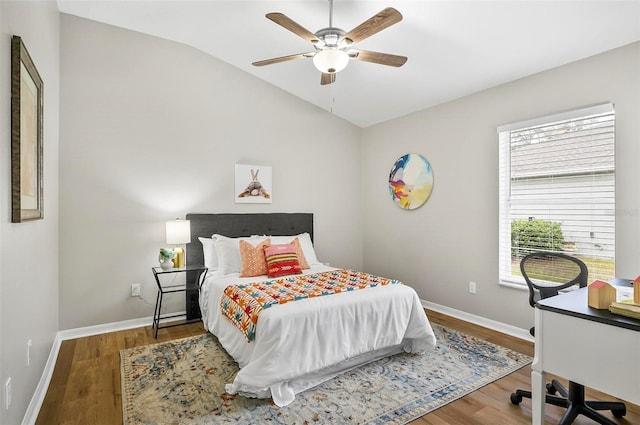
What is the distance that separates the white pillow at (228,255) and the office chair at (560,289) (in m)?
2.60

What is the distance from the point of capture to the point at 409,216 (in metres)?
4.52

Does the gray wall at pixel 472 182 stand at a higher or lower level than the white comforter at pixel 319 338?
higher

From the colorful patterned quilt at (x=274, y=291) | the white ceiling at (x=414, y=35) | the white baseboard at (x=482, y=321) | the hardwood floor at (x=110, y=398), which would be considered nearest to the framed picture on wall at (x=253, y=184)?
the white ceiling at (x=414, y=35)

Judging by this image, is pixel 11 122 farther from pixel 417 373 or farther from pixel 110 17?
pixel 417 373

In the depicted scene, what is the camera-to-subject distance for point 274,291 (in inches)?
111

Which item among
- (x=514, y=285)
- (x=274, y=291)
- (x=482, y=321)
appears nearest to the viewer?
(x=274, y=291)

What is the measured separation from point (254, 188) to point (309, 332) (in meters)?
2.43

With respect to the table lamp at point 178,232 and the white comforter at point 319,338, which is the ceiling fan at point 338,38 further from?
the table lamp at point 178,232

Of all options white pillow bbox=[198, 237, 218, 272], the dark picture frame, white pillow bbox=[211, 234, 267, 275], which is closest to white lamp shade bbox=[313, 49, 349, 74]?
the dark picture frame

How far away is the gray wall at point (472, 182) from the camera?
2.68 metres

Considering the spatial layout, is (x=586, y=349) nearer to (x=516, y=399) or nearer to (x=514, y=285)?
(x=516, y=399)

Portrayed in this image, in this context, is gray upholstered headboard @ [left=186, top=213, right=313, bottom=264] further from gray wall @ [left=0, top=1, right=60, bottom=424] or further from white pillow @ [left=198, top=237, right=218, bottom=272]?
gray wall @ [left=0, top=1, right=60, bottom=424]

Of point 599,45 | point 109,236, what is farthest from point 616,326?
point 109,236

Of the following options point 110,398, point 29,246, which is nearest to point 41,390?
point 110,398
